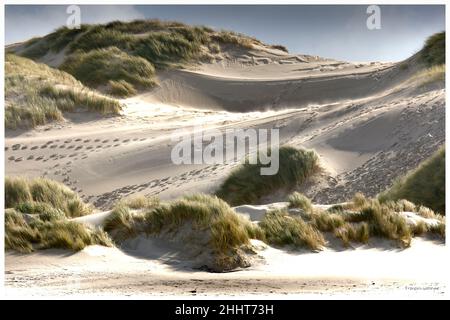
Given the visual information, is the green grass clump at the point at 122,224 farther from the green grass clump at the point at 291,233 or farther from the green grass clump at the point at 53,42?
the green grass clump at the point at 53,42

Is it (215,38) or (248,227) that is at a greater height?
(215,38)

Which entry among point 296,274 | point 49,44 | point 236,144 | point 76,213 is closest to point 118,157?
point 236,144

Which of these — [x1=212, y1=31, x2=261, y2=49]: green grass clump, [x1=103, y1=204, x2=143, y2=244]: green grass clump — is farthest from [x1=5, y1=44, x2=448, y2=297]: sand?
[x1=212, y1=31, x2=261, y2=49]: green grass clump

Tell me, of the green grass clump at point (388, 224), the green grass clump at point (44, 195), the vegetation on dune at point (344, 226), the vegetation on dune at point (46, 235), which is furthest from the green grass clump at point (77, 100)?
the green grass clump at point (388, 224)

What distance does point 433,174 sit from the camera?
9.32m

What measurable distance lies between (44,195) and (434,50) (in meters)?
11.5

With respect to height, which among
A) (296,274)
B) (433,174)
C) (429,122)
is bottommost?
(296,274)

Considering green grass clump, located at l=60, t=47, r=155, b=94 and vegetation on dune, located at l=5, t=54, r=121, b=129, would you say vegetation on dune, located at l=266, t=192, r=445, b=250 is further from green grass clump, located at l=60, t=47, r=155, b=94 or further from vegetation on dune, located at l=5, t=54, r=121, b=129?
green grass clump, located at l=60, t=47, r=155, b=94

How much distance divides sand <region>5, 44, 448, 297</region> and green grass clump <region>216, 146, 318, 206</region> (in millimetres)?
208

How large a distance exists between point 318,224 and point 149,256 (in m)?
1.80

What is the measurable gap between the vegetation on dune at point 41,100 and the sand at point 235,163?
0.27 m

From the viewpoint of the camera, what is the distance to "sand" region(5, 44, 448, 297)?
19.5 ft

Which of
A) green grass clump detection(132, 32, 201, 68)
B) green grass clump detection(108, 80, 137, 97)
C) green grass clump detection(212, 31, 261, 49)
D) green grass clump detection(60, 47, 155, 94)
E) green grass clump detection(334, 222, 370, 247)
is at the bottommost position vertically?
green grass clump detection(334, 222, 370, 247)

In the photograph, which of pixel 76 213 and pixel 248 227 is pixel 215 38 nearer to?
pixel 76 213
